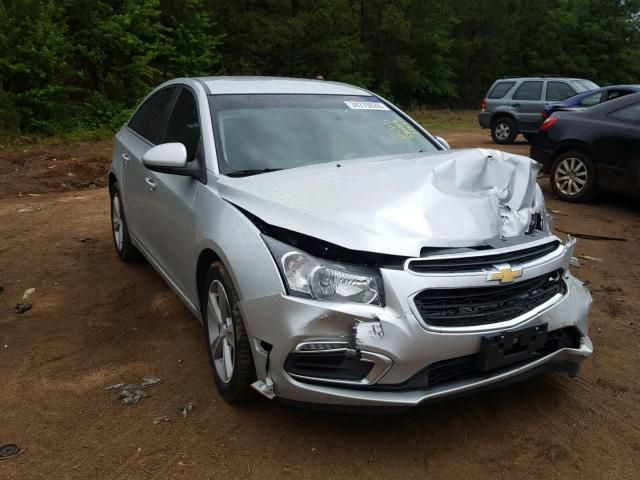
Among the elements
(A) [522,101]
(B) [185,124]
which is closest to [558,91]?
(A) [522,101]

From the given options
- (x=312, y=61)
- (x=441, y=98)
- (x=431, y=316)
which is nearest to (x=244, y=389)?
(x=431, y=316)

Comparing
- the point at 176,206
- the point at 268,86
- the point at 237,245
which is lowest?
the point at 176,206

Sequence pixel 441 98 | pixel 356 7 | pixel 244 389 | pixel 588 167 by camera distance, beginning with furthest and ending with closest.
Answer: pixel 441 98 < pixel 356 7 < pixel 588 167 < pixel 244 389

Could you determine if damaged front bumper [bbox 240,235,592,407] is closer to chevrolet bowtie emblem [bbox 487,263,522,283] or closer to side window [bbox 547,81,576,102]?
chevrolet bowtie emblem [bbox 487,263,522,283]

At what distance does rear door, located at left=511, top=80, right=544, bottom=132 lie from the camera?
15266 millimetres

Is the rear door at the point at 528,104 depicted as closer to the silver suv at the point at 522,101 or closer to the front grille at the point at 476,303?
the silver suv at the point at 522,101

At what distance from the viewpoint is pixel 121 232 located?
5395 millimetres

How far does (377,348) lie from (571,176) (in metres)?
6.30

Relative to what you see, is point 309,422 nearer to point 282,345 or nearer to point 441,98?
point 282,345

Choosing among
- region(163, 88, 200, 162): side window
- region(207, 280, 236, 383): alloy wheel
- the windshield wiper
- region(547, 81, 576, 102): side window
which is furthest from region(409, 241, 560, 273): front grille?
region(547, 81, 576, 102): side window

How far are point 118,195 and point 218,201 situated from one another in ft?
8.80

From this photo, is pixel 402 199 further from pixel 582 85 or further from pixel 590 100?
pixel 582 85

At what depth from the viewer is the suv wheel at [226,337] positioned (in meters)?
2.80

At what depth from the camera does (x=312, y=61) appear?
112 feet
